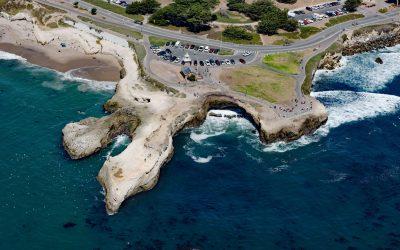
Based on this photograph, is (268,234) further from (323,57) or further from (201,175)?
(323,57)

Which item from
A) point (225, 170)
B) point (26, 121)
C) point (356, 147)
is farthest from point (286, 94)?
point (26, 121)

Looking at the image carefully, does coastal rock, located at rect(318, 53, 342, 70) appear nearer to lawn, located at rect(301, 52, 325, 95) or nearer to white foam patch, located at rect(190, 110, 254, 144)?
lawn, located at rect(301, 52, 325, 95)

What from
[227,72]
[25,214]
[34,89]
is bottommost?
[25,214]

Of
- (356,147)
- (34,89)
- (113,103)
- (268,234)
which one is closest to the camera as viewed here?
(268,234)

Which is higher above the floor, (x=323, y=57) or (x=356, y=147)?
(x=323, y=57)

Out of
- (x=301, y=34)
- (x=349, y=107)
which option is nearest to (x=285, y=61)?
(x=301, y=34)

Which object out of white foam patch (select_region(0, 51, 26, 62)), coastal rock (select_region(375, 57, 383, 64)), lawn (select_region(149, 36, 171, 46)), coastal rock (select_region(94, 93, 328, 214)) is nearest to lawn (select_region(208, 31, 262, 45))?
lawn (select_region(149, 36, 171, 46))

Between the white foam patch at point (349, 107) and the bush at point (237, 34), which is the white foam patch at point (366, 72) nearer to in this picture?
the white foam patch at point (349, 107)

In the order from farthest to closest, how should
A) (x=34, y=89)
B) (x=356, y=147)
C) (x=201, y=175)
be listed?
(x=34, y=89)
(x=356, y=147)
(x=201, y=175)
